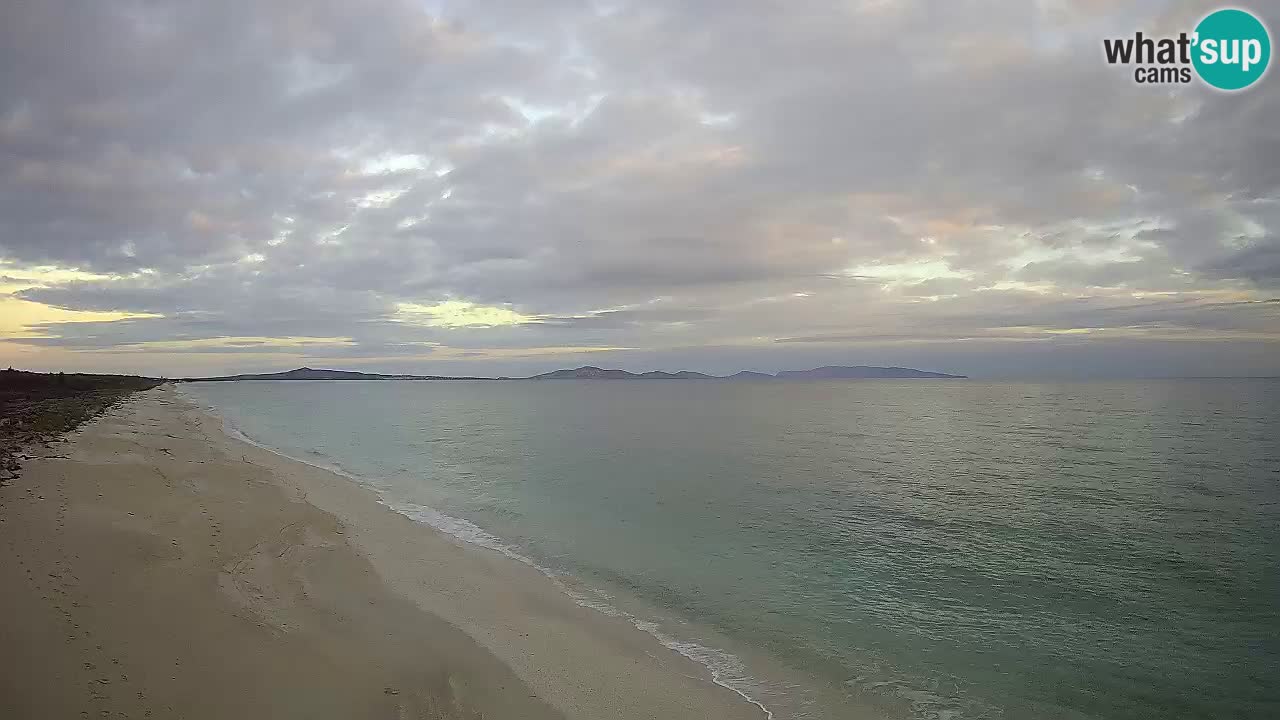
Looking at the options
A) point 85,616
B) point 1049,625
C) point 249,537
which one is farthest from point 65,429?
point 1049,625

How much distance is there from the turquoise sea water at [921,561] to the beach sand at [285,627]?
1.74 m

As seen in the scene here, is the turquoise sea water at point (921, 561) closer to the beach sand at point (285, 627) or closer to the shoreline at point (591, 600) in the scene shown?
the shoreline at point (591, 600)

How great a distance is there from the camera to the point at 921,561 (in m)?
17.5

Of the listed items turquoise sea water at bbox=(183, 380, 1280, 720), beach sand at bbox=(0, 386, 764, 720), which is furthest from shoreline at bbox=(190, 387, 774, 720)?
beach sand at bbox=(0, 386, 764, 720)

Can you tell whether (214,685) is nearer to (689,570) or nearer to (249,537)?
(249,537)

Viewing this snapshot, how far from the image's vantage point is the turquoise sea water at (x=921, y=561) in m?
10.6

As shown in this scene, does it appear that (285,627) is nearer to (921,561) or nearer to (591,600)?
(591,600)

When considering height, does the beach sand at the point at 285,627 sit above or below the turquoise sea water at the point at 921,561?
above

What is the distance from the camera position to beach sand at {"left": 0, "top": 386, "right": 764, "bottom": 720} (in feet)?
26.0

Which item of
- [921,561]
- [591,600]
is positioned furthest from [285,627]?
[921,561]

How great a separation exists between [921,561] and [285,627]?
16.2 metres

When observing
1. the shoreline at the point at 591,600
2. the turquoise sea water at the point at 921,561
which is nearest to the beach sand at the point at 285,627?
the shoreline at the point at 591,600

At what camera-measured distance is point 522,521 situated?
72.1 feet

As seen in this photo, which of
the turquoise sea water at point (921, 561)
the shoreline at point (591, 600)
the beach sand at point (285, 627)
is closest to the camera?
the beach sand at point (285, 627)
